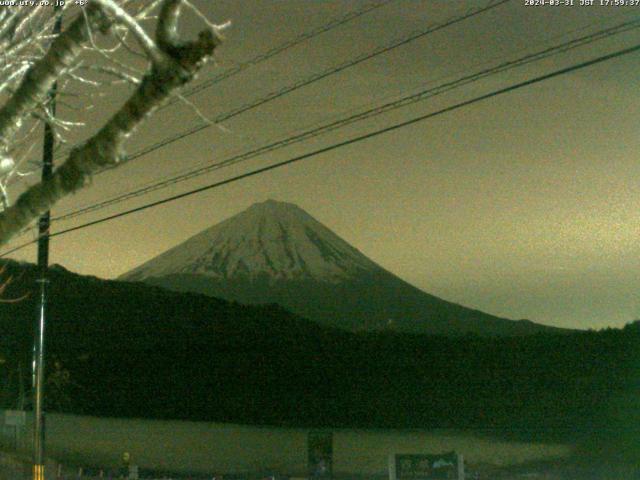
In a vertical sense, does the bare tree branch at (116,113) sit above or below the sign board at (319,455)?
above

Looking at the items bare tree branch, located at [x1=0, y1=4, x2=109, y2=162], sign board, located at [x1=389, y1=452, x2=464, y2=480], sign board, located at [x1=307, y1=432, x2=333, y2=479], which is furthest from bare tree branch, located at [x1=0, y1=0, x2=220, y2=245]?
sign board, located at [x1=307, y1=432, x2=333, y2=479]

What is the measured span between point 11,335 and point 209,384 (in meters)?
16.7

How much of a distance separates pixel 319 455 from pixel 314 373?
48.6 meters

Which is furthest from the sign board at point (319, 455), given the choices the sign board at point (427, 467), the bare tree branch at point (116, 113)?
the bare tree branch at point (116, 113)

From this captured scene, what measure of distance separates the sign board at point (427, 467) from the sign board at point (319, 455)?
6.28 meters

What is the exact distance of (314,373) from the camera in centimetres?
7412

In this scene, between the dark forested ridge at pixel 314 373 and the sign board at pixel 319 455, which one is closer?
the sign board at pixel 319 455

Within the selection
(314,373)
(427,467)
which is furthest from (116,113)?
(314,373)

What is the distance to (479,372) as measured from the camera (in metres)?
73.5

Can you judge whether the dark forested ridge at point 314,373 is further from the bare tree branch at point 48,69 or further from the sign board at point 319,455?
the bare tree branch at point 48,69

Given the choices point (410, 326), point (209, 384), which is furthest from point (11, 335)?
point (410, 326)

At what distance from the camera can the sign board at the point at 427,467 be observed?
1903 cm

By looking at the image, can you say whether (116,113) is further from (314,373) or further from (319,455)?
(314,373)

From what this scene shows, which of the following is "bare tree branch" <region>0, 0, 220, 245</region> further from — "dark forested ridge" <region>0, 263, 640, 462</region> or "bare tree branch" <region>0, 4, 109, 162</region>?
"dark forested ridge" <region>0, 263, 640, 462</region>
